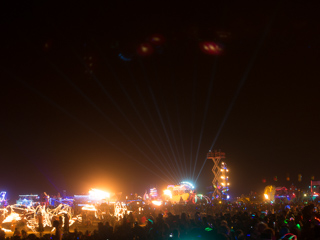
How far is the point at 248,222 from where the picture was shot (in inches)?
375

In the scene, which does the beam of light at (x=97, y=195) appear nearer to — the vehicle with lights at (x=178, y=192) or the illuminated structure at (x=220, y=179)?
the vehicle with lights at (x=178, y=192)

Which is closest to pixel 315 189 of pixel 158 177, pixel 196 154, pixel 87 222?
pixel 196 154

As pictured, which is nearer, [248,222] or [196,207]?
[248,222]

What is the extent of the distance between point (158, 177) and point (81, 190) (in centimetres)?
1288

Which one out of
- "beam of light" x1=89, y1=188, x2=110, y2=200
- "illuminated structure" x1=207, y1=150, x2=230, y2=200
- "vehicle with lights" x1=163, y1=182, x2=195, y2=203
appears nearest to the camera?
"beam of light" x1=89, y1=188, x2=110, y2=200

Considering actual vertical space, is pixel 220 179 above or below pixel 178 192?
above

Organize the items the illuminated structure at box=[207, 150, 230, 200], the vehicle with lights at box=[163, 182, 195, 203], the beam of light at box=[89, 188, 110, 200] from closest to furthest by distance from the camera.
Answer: the beam of light at box=[89, 188, 110, 200], the vehicle with lights at box=[163, 182, 195, 203], the illuminated structure at box=[207, 150, 230, 200]

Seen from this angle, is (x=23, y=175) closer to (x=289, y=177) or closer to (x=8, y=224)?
(x=8, y=224)

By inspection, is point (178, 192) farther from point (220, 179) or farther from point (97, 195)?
point (97, 195)

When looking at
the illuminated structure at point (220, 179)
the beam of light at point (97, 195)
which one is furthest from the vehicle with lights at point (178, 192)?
the beam of light at point (97, 195)

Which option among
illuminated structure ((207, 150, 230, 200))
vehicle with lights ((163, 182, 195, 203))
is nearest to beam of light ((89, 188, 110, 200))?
vehicle with lights ((163, 182, 195, 203))

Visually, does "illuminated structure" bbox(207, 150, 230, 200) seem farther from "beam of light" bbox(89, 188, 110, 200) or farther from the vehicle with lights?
"beam of light" bbox(89, 188, 110, 200)

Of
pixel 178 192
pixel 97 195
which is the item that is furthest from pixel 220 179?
pixel 97 195

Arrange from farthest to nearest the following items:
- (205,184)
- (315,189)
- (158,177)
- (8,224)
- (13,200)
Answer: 1. (205,184)
2. (158,177)
3. (315,189)
4. (13,200)
5. (8,224)
